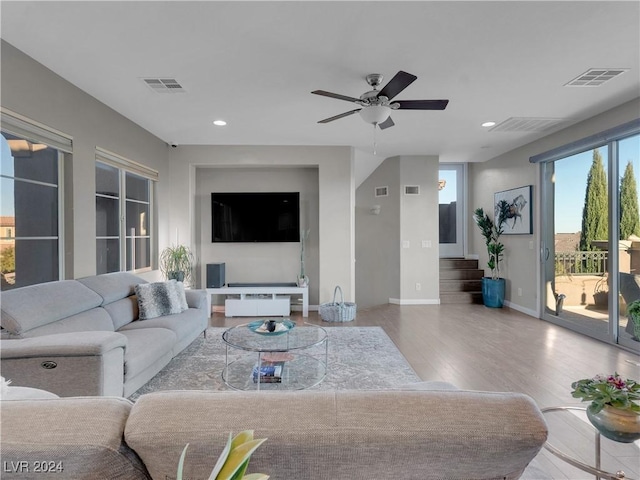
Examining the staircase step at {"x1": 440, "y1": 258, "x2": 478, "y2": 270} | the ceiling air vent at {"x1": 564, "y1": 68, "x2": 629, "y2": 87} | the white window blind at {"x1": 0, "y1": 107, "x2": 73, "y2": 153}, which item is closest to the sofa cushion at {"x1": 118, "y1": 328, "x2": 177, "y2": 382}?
the white window blind at {"x1": 0, "y1": 107, "x2": 73, "y2": 153}

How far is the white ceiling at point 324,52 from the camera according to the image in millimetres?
2086

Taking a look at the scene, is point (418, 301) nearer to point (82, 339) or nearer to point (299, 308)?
point (299, 308)

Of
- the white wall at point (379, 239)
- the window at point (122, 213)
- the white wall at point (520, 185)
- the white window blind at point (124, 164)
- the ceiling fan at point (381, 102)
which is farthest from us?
the white wall at point (379, 239)

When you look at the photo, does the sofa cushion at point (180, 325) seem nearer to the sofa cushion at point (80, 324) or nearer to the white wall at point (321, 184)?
the sofa cushion at point (80, 324)

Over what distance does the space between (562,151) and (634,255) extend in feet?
5.31

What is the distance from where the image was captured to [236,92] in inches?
128

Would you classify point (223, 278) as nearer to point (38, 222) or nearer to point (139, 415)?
point (38, 222)

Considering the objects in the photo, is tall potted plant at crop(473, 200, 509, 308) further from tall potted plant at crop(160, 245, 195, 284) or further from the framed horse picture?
tall potted plant at crop(160, 245, 195, 284)

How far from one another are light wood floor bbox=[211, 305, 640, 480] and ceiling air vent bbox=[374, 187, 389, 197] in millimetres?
2268

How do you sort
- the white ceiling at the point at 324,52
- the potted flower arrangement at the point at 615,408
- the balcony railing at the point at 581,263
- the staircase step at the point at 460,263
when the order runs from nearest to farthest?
1. the potted flower arrangement at the point at 615,408
2. the white ceiling at the point at 324,52
3. the balcony railing at the point at 581,263
4. the staircase step at the point at 460,263

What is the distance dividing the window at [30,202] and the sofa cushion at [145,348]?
3.22ft

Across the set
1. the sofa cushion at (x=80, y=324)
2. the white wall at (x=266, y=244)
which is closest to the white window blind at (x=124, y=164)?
the white wall at (x=266, y=244)

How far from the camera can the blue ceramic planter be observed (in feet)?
19.0

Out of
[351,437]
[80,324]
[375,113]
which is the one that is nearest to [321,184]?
[375,113]
